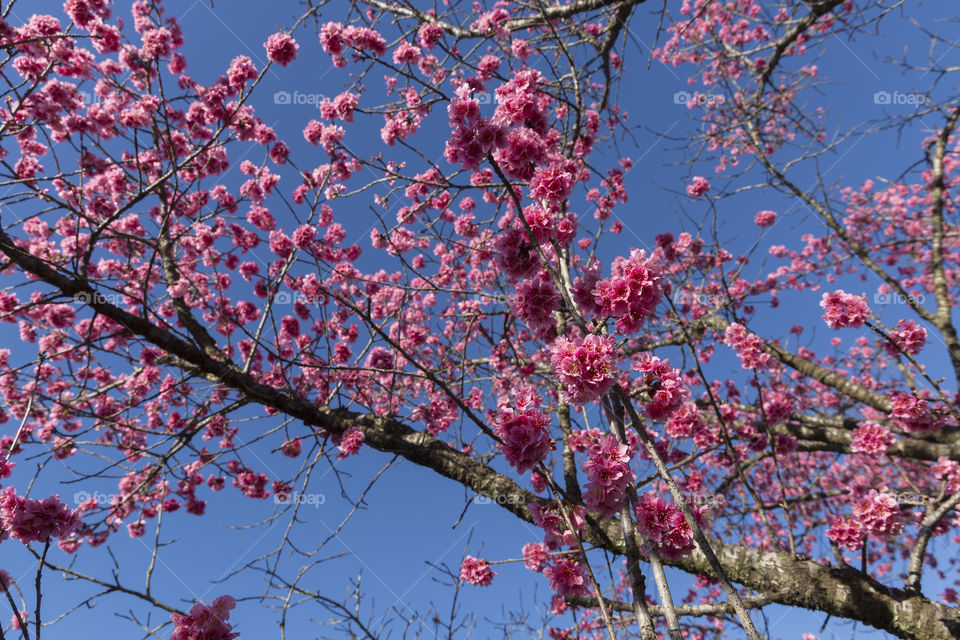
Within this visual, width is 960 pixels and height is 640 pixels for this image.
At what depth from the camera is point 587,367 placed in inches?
63.6

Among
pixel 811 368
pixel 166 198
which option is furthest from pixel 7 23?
pixel 811 368

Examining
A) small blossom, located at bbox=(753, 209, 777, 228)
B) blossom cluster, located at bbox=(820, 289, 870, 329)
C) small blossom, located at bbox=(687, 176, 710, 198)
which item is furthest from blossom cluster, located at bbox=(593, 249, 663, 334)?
small blossom, located at bbox=(753, 209, 777, 228)

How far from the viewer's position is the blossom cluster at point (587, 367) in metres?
1.59

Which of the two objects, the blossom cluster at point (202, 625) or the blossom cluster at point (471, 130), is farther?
the blossom cluster at point (471, 130)

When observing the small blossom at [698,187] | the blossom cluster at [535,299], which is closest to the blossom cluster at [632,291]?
the blossom cluster at [535,299]

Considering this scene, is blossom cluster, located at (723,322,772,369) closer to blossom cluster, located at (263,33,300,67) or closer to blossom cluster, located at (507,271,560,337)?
blossom cluster, located at (507,271,560,337)

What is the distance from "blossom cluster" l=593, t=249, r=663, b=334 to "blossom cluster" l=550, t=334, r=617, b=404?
0.40 ft

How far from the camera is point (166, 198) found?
581 centimetres

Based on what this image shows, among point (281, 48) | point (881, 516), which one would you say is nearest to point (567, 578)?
point (881, 516)

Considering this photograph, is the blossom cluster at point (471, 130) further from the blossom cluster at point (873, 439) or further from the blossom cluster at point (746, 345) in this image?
the blossom cluster at point (873, 439)

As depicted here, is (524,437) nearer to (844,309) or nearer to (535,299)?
(535,299)

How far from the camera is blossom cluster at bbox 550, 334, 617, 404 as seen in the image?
5.22 ft

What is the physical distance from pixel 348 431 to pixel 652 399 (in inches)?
136

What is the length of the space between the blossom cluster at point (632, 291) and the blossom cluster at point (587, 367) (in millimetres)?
122
